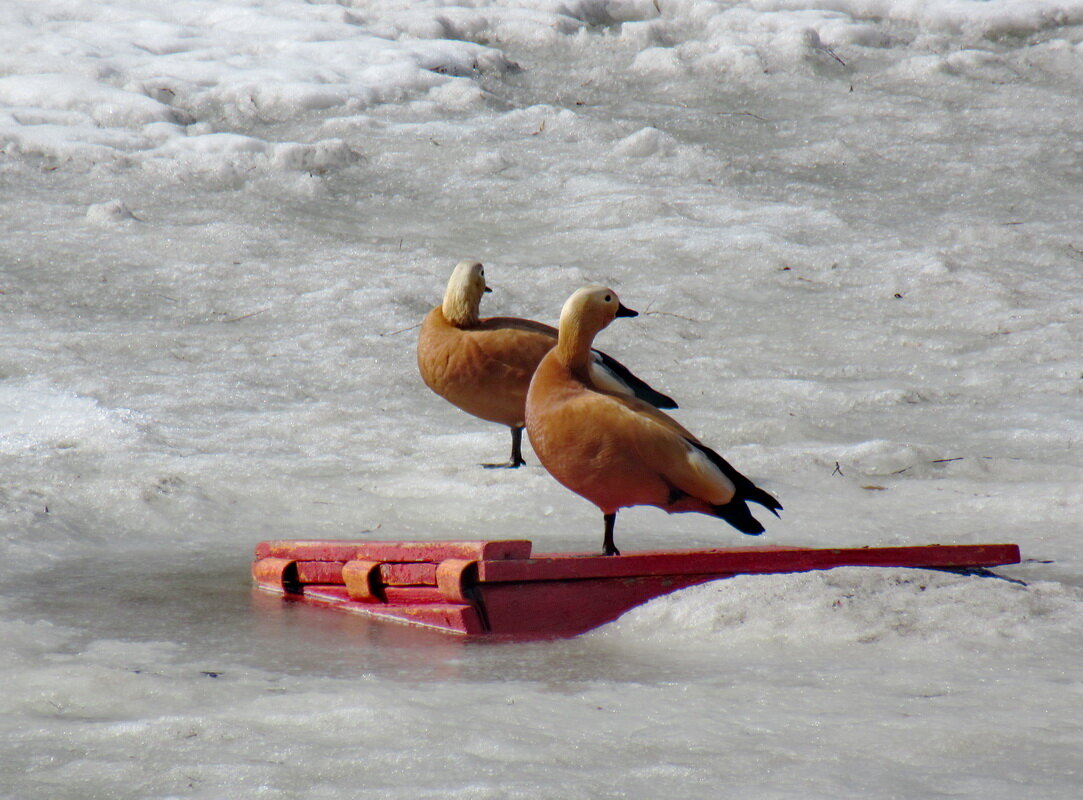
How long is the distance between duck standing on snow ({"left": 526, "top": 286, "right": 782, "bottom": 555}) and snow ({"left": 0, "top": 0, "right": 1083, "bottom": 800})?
0.41m

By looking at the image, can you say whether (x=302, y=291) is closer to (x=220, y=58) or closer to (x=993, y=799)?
(x=220, y=58)

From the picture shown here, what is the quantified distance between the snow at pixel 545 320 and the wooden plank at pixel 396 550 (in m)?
0.18

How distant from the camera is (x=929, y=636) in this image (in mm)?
2961

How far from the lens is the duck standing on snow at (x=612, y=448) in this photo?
3604 millimetres

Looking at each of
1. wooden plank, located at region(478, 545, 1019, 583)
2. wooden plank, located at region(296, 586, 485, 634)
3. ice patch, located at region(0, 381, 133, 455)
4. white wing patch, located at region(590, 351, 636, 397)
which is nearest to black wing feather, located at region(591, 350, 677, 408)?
white wing patch, located at region(590, 351, 636, 397)

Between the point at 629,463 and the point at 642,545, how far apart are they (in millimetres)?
802

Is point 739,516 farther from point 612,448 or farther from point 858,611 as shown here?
point 858,611

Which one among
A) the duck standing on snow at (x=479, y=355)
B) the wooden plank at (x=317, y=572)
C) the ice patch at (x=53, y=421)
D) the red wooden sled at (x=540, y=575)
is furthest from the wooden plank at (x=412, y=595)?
the ice patch at (x=53, y=421)

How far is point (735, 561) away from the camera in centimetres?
340

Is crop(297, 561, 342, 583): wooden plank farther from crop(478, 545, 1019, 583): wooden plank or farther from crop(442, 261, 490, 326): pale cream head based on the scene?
crop(442, 261, 490, 326): pale cream head

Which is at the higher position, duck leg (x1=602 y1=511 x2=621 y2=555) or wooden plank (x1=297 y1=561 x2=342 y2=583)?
duck leg (x1=602 y1=511 x2=621 y2=555)

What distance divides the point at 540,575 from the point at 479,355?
1.91 metres

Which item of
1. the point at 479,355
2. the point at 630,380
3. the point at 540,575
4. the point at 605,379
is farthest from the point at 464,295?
the point at 540,575

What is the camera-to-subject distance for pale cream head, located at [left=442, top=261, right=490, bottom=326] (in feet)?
17.2
